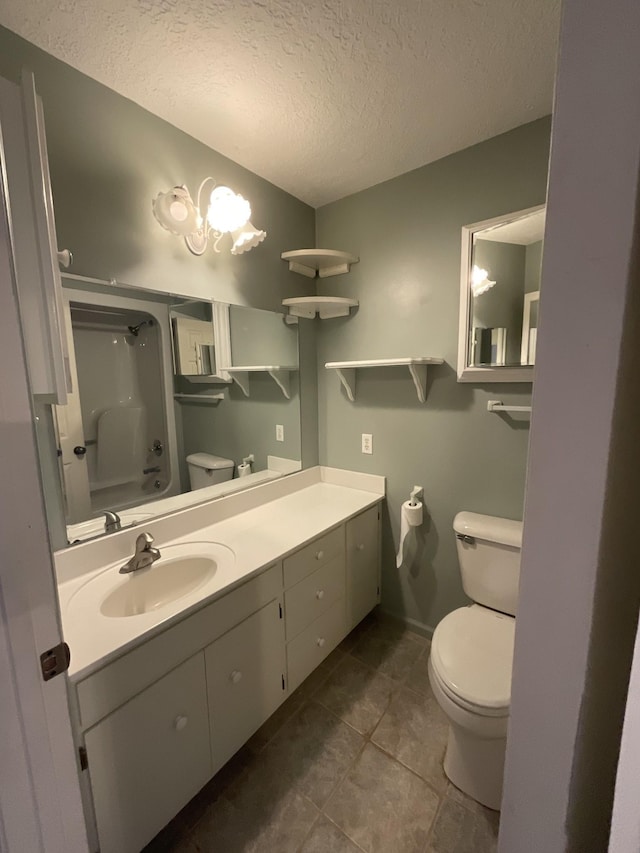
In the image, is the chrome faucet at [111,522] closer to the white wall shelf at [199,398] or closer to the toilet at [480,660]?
the white wall shelf at [199,398]

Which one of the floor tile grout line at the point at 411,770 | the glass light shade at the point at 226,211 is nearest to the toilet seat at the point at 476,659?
the floor tile grout line at the point at 411,770

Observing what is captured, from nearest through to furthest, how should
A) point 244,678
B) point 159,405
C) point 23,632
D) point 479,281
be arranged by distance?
point 23,632
point 244,678
point 159,405
point 479,281

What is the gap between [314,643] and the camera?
153 centimetres

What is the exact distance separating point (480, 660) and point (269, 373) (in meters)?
1.56

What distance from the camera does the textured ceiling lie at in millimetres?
960

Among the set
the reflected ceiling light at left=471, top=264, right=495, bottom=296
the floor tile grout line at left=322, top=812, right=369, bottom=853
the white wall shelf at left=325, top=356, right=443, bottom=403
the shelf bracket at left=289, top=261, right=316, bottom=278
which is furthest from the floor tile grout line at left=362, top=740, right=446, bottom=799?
the shelf bracket at left=289, top=261, right=316, bottom=278

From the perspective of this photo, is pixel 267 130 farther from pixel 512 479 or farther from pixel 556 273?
pixel 512 479

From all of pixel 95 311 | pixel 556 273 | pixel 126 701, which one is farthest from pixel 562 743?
pixel 95 311

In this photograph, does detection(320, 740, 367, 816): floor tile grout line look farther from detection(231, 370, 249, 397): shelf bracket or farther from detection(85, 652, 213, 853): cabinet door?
detection(231, 370, 249, 397): shelf bracket

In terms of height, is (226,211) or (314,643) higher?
(226,211)

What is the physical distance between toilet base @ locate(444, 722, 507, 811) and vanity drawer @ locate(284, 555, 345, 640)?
63 cm

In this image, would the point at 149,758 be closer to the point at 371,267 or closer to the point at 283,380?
the point at 283,380

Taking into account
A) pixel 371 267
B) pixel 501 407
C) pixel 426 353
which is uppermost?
pixel 371 267

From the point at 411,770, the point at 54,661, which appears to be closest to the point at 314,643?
the point at 411,770
